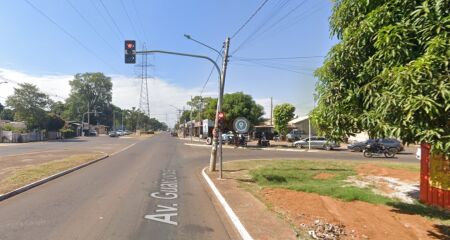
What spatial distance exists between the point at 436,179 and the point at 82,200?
10.4 meters

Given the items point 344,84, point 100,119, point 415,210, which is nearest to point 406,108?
point 344,84

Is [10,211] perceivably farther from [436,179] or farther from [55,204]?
[436,179]

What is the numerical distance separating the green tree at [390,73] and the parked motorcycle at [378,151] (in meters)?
27.7

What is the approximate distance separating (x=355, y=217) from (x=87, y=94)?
464 feet

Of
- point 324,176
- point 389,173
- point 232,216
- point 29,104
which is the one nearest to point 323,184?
point 324,176

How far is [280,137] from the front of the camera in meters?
70.3

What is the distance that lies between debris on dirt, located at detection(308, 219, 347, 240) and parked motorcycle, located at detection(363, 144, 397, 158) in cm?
2587

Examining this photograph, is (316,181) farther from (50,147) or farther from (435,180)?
(50,147)

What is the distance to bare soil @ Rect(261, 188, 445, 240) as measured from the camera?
9461 mm

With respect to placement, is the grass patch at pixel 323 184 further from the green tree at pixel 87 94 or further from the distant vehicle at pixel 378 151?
the green tree at pixel 87 94

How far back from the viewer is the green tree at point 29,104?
71938mm

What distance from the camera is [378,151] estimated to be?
111ft

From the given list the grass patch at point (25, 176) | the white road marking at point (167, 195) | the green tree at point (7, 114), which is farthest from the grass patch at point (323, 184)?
the green tree at point (7, 114)

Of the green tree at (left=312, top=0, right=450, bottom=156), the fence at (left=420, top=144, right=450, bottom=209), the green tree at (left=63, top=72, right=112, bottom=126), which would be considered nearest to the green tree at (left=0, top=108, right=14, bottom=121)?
the green tree at (left=63, top=72, right=112, bottom=126)
